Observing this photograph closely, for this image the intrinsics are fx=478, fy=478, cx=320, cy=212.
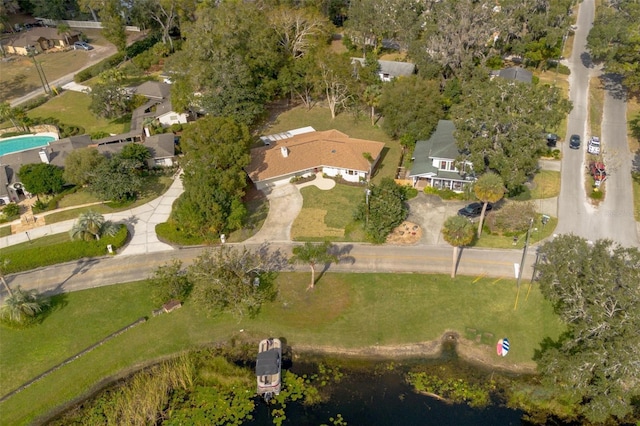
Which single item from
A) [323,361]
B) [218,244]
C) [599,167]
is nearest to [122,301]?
[218,244]

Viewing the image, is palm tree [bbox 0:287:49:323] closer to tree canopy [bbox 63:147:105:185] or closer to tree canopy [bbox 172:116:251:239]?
tree canopy [bbox 172:116:251:239]

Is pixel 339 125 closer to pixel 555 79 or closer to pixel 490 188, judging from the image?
pixel 490 188

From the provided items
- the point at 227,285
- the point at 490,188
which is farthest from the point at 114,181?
the point at 490,188

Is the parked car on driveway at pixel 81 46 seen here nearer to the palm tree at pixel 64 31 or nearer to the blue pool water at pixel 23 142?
the palm tree at pixel 64 31

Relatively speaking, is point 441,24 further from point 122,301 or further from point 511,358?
point 122,301

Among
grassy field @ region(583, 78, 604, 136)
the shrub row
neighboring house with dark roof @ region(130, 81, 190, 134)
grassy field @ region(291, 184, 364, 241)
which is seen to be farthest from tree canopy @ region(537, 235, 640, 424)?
neighboring house with dark roof @ region(130, 81, 190, 134)

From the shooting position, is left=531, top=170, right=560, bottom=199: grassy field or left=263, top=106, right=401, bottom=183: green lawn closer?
left=531, top=170, right=560, bottom=199: grassy field
